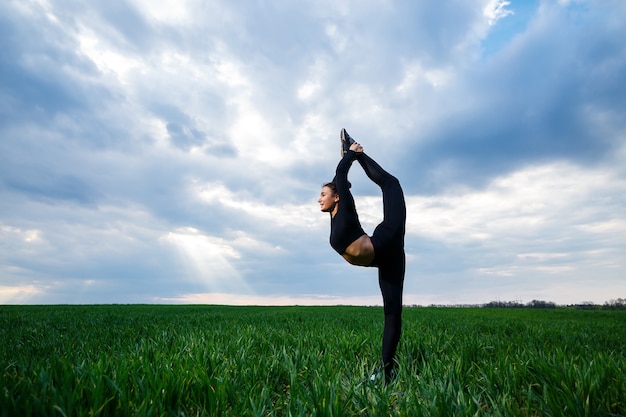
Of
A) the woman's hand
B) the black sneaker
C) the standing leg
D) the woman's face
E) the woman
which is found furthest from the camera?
the black sneaker

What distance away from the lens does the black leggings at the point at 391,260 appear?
14.9 feet

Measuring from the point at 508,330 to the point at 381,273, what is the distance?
911 centimetres

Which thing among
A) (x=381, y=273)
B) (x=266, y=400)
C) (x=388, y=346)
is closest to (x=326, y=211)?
(x=381, y=273)

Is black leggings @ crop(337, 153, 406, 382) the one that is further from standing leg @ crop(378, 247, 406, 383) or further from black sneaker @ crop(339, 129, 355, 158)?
black sneaker @ crop(339, 129, 355, 158)

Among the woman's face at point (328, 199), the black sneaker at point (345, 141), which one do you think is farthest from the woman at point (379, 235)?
the black sneaker at point (345, 141)

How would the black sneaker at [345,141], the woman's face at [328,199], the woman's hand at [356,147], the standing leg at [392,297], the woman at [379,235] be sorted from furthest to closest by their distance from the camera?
the black sneaker at [345,141] → the woman's hand at [356,147] → the woman's face at [328,199] → the standing leg at [392,297] → the woman at [379,235]

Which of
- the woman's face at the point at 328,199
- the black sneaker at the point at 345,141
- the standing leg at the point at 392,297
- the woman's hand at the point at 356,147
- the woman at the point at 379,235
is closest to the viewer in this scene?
the woman at the point at 379,235

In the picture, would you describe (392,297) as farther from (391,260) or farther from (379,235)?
(379,235)

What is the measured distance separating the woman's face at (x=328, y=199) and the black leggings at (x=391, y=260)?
1.01 ft

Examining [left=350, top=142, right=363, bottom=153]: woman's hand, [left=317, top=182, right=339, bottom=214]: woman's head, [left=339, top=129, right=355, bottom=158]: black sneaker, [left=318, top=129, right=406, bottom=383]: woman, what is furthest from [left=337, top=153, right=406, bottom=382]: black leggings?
[left=339, top=129, right=355, bottom=158]: black sneaker

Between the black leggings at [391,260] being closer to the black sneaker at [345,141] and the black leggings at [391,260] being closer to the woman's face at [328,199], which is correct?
the woman's face at [328,199]

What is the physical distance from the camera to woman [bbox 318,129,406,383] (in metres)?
4.43

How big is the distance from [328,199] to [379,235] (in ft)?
2.60

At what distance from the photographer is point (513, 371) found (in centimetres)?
439
